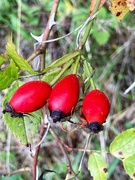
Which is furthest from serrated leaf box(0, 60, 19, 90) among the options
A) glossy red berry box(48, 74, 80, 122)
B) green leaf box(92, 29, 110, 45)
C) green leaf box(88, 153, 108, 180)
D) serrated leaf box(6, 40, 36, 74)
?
green leaf box(92, 29, 110, 45)

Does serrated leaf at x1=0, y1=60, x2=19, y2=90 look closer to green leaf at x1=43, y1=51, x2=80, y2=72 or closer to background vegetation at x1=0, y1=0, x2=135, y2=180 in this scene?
green leaf at x1=43, y1=51, x2=80, y2=72

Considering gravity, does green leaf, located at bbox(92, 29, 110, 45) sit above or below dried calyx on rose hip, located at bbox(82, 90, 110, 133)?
below

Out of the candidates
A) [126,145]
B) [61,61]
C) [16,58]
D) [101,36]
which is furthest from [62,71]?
[101,36]

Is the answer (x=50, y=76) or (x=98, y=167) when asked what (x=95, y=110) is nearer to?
(x=50, y=76)

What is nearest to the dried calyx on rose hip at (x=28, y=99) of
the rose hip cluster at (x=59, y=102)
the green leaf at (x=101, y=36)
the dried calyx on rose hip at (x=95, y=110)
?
the rose hip cluster at (x=59, y=102)

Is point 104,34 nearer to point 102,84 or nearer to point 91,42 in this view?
point 91,42

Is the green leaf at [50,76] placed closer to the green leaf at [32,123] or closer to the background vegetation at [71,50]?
the green leaf at [32,123]
